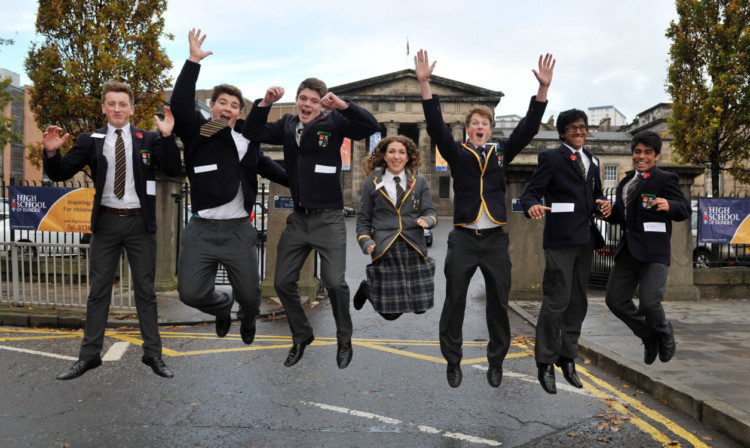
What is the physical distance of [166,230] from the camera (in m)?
13.2

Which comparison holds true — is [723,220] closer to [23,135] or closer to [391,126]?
[391,126]

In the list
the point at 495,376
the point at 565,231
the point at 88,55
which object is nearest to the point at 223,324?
the point at 495,376

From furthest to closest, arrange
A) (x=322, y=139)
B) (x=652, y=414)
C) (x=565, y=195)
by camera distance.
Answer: (x=652, y=414) → (x=565, y=195) → (x=322, y=139)

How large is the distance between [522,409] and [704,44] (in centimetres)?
2168

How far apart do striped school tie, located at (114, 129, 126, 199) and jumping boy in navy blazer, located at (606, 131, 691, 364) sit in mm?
4194

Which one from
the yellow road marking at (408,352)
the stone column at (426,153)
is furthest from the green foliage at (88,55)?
the stone column at (426,153)

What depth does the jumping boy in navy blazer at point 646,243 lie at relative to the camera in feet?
17.4

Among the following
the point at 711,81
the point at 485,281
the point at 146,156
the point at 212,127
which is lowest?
the point at 485,281

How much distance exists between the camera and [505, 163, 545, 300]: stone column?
12.5 meters

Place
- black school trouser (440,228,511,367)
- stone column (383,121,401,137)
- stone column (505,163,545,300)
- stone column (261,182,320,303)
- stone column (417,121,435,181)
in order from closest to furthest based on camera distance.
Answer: black school trouser (440,228,511,367)
stone column (505,163,545,300)
stone column (261,182,320,303)
stone column (417,121,435,181)
stone column (383,121,401,137)

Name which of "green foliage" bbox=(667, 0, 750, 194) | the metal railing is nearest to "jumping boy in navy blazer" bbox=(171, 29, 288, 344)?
the metal railing

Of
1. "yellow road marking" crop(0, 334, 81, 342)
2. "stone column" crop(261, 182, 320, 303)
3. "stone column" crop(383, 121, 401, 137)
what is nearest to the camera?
"yellow road marking" crop(0, 334, 81, 342)

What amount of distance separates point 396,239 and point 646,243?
2220 mm

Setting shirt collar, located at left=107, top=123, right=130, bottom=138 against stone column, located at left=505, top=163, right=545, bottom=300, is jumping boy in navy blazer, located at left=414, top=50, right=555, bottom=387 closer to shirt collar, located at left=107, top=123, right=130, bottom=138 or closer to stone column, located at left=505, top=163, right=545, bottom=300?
shirt collar, located at left=107, top=123, right=130, bottom=138
